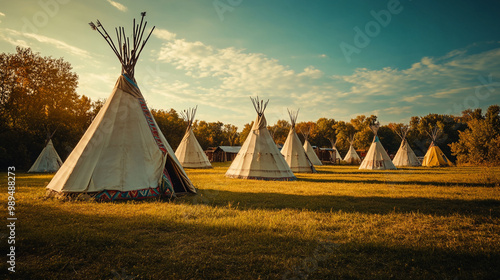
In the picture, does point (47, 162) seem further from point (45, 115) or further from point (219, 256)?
point (219, 256)

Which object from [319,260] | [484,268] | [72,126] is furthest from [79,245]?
[72,126]

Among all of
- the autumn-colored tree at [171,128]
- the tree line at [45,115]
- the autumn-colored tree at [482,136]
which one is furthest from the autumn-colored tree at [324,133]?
the autumn-colored tree at [171,128]

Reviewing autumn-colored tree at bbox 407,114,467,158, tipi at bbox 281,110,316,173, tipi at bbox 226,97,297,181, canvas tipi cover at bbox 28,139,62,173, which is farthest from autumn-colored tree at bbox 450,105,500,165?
canvas tipi cover at bbox 28,139,62,173

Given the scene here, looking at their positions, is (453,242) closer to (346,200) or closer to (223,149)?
(346,200)

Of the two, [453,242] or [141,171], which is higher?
[141,171]

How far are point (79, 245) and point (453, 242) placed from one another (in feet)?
21.1

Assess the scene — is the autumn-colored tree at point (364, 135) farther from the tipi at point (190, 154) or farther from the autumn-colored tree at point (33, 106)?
the autumn-colored tree at point (33, 106)

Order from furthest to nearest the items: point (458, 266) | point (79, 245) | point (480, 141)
A: 1. point (480, 141)
2. point (79, 245)
3. point (458, 266)

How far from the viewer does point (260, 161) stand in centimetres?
1559

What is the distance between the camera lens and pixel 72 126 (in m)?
28.0

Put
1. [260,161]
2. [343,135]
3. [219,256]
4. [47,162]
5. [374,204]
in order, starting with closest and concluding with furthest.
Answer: [219,256], [374,204], [260,161], [47,162], [343,135]

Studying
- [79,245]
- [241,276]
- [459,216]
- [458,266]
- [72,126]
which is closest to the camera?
[241,276]

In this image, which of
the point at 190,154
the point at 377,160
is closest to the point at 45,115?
the point at 190,154

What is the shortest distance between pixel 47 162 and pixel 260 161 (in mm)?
19870
